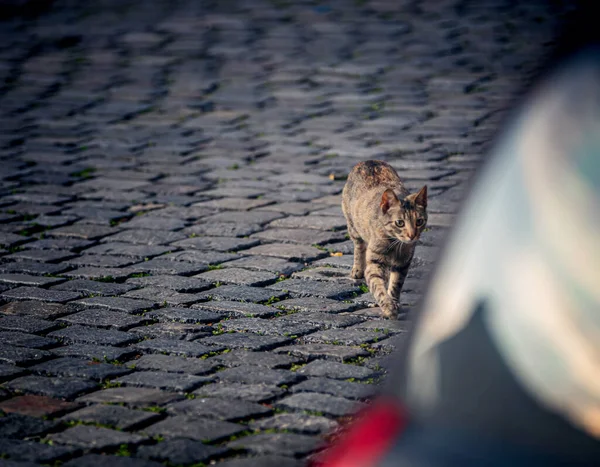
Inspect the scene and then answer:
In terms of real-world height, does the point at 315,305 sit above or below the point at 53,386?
below

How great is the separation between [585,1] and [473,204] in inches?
17.1

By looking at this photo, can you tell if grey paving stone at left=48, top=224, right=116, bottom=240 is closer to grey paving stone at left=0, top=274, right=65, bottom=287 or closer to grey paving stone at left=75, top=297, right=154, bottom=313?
grey paving stone at left=0, top=274, right=65, bottom=287

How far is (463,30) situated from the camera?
12367 mm

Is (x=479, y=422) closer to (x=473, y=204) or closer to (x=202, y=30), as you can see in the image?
(x=473, y=204)

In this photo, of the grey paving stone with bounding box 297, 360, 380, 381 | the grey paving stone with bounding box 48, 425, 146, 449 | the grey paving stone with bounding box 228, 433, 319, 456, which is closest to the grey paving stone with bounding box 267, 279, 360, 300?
the grey paving stone with bounding box 297, 360, 380, 381

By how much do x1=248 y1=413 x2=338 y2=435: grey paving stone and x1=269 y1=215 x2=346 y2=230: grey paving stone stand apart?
2.75m

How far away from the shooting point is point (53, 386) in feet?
13.2

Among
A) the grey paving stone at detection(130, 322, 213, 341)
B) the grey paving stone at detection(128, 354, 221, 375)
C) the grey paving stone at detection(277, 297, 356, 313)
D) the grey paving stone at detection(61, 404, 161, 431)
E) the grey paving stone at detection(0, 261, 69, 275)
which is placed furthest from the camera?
the grey paving stone at detection(0, 261, 69, 275)

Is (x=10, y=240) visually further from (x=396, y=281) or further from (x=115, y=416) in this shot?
(x=115, y=416)

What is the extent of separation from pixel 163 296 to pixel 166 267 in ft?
1.73

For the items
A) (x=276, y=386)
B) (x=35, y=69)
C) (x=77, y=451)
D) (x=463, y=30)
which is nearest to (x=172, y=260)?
(x=276, y=386)

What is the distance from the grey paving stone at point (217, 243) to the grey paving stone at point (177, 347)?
152 cm

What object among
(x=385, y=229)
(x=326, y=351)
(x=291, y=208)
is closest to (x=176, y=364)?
→ (x=326, y=351)

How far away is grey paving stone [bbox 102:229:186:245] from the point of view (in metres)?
6.16
